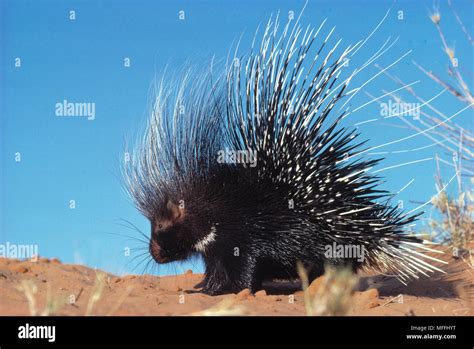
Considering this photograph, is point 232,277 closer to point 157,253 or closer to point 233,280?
point 233,280

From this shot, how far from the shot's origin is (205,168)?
4.85 m

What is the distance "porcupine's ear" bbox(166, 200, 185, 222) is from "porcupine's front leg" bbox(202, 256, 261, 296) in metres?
0.45

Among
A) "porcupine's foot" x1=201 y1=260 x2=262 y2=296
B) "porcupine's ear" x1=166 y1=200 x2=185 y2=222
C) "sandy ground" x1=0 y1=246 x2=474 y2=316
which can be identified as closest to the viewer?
"sandy ground" x1=0 y1=246 x2=474 y2=316

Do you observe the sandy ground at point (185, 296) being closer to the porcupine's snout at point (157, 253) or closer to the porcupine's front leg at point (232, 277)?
the porcupine's front leg at point (232, 277)

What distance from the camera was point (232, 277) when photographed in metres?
4.75

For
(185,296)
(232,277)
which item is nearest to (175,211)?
(232,277)

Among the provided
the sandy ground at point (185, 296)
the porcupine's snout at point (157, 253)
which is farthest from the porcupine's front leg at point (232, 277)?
the porcupine's snout at point (157, 253)

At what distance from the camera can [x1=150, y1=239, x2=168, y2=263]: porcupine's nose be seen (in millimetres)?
4938

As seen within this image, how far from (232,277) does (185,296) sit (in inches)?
22.9

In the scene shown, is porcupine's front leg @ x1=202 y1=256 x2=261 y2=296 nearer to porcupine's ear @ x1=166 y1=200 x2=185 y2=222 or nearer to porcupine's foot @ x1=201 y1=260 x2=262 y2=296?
porcupine's foot @ x1=201 y1=260 x2=262 y2=296

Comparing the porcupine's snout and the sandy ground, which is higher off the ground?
the porcupine's snout

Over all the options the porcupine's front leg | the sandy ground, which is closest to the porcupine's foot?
the porcupine's front leg

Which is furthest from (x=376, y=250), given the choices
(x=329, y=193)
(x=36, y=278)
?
(x=36, y=278)
